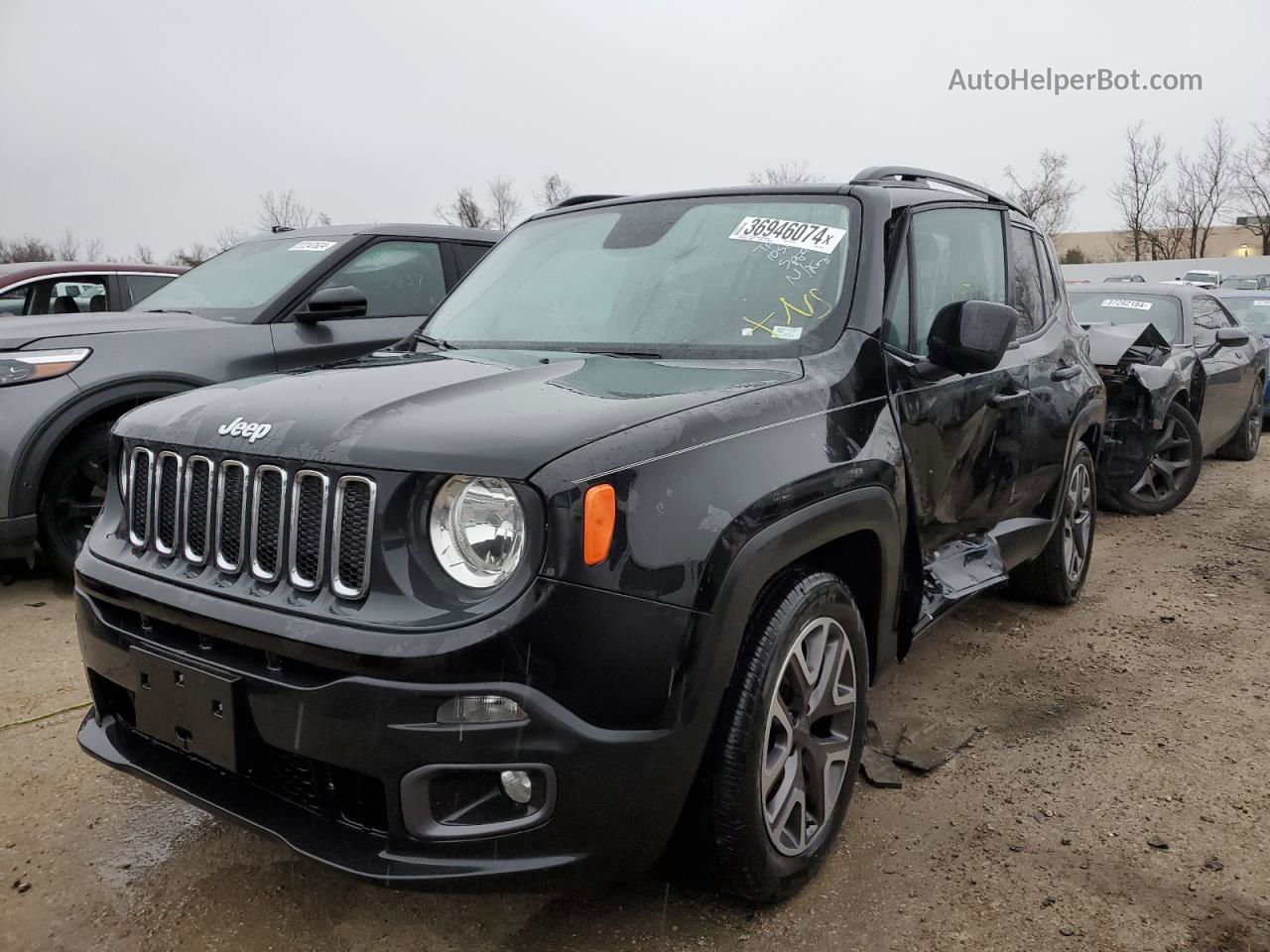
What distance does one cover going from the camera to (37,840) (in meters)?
2.74

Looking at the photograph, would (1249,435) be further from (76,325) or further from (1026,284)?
(76,325)

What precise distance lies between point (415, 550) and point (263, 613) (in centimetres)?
35

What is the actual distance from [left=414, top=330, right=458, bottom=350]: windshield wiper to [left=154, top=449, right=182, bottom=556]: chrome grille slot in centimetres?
106

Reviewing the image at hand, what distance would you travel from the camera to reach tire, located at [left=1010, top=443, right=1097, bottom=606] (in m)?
4.53

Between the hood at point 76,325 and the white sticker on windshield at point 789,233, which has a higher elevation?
the white sticker on windshield at point 789,233

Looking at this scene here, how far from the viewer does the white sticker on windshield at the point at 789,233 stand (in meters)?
3.01

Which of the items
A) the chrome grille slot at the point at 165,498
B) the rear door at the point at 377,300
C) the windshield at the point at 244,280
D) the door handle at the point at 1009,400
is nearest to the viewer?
the chrome grille slot at the point at 165,498

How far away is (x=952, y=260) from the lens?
3531mm

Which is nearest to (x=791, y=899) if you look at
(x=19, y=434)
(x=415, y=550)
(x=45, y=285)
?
(x=415, y=550)

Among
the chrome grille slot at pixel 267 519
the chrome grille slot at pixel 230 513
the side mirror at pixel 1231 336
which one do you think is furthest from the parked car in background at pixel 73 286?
the side mirror at pixel 1231 336

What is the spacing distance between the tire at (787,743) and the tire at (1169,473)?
4931 millimetres

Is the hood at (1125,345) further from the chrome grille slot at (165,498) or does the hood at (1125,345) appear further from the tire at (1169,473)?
the chrome grille slot at (165,498)

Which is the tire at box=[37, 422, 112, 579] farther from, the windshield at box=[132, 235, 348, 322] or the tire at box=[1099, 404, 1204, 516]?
the tire at box=[1099, 404, 1204, 516]

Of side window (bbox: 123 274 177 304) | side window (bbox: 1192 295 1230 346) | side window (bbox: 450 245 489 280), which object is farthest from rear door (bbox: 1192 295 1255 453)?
side window (bbox: 123 274 177 304)
